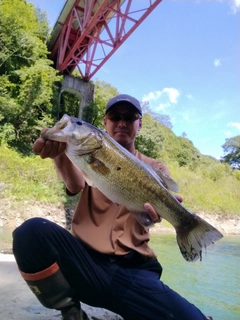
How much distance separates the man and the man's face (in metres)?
0.43

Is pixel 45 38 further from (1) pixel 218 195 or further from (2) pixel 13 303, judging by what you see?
(2) pixel 13 303

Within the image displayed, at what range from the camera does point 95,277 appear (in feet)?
5.46

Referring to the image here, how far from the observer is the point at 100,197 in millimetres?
1943

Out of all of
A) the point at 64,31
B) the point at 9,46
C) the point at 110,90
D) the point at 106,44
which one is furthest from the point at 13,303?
the point at 110,90

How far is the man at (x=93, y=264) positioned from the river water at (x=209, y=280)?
122 centimetres

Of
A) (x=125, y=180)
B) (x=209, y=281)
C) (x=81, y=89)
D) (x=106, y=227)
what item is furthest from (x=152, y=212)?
(x=81, y=89)

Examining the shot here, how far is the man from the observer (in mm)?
1612

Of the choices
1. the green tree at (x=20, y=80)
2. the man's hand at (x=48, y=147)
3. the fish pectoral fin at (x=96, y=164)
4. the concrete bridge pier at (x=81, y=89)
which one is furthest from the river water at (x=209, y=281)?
the concrete bridge pier at (x=81, y=89)

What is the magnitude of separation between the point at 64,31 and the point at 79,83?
11.7 feet

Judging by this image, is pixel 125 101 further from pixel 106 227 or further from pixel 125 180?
pixel 106 227

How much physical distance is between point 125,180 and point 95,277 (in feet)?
1.80

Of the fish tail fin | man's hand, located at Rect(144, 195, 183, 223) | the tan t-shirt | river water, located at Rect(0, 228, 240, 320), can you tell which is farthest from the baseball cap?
river water, located at Rect(0, 228, 240, 320)

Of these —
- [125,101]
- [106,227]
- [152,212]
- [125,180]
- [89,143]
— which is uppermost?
[125,101]

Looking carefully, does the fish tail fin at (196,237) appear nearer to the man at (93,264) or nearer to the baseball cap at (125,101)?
the man at (93,264)
